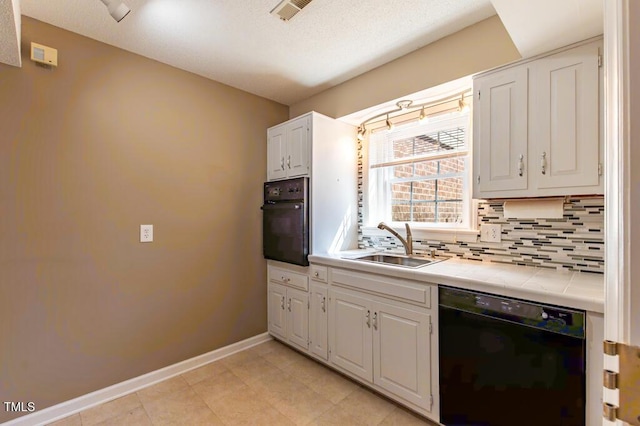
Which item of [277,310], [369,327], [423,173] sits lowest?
[277,310]

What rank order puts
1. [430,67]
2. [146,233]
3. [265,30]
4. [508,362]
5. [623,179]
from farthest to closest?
[146,233] < [430,67] < [265,30] < [508,362] < [623,179]

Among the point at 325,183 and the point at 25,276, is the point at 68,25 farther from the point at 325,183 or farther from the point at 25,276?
the point at 325,183

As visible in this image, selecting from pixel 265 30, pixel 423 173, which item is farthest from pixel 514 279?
pixel 265 30

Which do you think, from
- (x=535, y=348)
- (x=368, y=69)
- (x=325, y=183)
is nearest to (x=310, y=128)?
(x=325, y=183)

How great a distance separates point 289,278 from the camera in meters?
2.68

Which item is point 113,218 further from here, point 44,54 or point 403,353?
point 403,353

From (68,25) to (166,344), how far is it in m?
2.29

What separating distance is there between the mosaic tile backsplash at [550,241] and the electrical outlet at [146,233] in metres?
2.28

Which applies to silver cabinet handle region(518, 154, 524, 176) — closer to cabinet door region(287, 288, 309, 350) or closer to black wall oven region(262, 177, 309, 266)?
black wall oven region(262, 177, 309, 266)

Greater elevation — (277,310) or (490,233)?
(490,233)

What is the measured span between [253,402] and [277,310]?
0.90m

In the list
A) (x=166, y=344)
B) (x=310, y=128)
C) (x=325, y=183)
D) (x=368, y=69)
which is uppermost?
(x=368, y=69)

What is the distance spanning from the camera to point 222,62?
2328 millimetres

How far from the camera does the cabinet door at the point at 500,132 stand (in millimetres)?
1636
